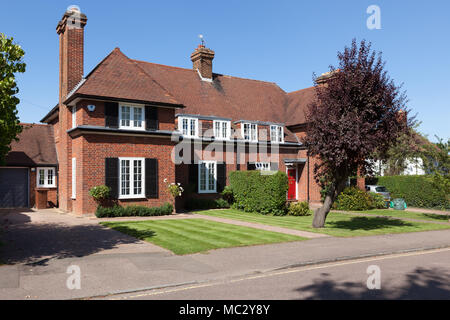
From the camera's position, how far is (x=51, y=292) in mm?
6688

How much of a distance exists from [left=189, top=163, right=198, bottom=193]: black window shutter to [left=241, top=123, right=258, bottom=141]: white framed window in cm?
Answer: 425

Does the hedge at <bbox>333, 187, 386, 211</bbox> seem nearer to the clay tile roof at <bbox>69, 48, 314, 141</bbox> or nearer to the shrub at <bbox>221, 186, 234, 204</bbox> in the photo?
the clay tile roof at <bbox>69, 48, 314, 141</bbox>

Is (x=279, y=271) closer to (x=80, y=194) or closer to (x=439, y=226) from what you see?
(x=439, y=226)

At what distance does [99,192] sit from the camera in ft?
58.7

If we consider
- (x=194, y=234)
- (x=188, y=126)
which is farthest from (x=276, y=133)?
(x=194, y=234)

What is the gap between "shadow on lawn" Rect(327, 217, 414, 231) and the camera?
51.1ft

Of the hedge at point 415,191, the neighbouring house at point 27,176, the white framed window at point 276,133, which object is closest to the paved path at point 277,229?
the white framed window at point 276,133

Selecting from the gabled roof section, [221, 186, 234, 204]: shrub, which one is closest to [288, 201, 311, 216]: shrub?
[221, 186, 234, 204]: shrub

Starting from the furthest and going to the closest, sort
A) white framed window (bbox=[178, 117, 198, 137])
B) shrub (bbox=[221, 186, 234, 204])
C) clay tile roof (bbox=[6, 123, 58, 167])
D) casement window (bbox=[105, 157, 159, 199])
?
clay tile roof (bbox=[6, 123, 58, 167]), shrub (bbox=[221, 186, 234, 204]), white framed window (bbox=[178, 117, 198, 137]), casement window (bbox=[105, 157, 159, 199])

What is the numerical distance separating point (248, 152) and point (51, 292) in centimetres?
1991

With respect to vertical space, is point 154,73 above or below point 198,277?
above

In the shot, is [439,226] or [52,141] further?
[52,141]

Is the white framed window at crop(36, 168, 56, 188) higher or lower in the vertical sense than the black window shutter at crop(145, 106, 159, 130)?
lower
